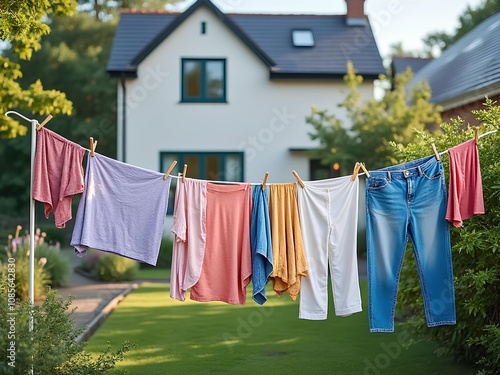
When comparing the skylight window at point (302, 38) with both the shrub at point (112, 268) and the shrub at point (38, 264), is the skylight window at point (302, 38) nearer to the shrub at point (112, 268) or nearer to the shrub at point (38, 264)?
the shrub at point (112, 268)

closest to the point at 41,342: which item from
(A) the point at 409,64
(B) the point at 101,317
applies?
(B) the point at 101,317

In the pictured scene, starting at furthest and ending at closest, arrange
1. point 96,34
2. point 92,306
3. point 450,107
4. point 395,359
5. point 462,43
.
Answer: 1. point 96,34
2. point 462,43
3. point 450,107
4. point 92,306
5. point 395,359

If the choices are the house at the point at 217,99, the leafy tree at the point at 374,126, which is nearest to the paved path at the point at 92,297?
the leafy tree at the point at 374,126

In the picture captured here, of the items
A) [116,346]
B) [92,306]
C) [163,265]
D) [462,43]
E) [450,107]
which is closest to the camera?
[116,346]

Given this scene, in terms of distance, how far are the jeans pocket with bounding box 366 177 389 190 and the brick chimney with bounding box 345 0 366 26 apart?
1835cm

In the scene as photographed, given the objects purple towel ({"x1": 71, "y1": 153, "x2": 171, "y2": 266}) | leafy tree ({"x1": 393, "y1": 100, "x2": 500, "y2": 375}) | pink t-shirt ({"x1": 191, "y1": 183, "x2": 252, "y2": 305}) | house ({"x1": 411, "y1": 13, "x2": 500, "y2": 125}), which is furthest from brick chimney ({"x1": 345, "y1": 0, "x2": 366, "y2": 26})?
purple towel ({"x1": 71, "y1": 153, "x2": 171, "y2": 266})

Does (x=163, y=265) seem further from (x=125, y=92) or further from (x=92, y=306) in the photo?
(x=92, y=306)

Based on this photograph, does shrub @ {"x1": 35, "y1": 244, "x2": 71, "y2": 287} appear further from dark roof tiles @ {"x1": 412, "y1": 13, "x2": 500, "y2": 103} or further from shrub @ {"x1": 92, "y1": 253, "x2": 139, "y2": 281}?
dark roof tiles @ {"x1": 412, "y1": 13, "x2": 500, "y2": 103}

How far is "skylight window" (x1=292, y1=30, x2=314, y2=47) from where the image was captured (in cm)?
2322

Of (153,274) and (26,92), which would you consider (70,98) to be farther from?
(26,92)

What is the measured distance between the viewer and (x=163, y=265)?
21109 mm

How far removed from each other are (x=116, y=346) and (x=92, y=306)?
3.16 m

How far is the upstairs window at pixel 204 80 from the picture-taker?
2192 centimetres

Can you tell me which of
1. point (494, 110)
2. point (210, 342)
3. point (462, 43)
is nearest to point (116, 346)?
point (210, 342)
